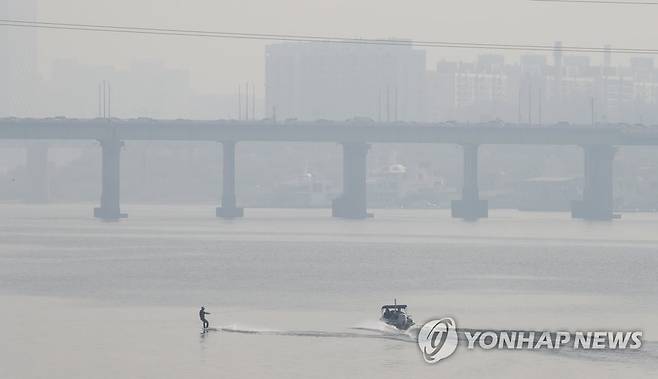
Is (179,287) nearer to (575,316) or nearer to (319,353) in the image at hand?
(575,316)

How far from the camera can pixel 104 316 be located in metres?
89.4

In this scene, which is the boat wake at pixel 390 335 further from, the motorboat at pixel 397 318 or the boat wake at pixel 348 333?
the motorboat at pixel 397 318

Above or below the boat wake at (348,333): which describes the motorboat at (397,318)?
above

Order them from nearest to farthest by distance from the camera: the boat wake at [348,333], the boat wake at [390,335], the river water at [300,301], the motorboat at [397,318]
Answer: the river water at [300,301]
the boat wake at [390,335]
the boat wake at [348,333]
the motorboat at [397,318]

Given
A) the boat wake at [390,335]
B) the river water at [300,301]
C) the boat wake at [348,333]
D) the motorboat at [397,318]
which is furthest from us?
the motorboat at [397,318]

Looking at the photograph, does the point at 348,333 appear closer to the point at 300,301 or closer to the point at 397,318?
the point at 397,318

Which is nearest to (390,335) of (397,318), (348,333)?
(397,318)

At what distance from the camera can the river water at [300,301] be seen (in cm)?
7269

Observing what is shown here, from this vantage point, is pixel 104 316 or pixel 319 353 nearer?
pixel 319 353

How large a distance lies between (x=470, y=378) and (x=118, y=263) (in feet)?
212

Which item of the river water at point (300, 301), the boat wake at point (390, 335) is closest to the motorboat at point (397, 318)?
the boat wake at point (390, 335)

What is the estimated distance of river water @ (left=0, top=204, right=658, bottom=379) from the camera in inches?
2862

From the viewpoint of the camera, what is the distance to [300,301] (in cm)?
9906

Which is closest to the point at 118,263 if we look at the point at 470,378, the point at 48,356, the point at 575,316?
the point at 575,316
